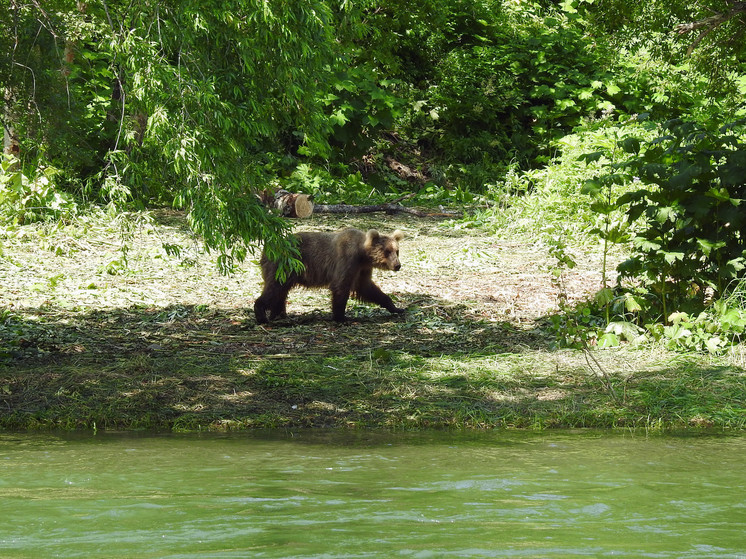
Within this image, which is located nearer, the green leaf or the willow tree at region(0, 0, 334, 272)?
the willow tree at region(0, 0, 334, 272)

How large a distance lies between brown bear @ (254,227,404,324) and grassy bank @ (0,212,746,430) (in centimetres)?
24

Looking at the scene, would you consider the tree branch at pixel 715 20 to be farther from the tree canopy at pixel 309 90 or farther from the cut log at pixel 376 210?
the cut log at pixel 376 210

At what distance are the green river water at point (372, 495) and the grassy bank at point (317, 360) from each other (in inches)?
21.2

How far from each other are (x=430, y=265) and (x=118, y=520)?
861 cm

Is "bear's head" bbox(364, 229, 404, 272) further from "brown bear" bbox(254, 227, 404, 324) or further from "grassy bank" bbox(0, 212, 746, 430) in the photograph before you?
"grassy bank" bbox(0, 212, 746, 430)

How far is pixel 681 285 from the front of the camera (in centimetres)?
849

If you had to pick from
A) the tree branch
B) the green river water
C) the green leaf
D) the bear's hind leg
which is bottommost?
the green river water

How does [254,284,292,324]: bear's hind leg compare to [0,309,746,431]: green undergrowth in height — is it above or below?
above

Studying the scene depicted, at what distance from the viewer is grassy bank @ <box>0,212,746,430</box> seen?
6973 millimetres

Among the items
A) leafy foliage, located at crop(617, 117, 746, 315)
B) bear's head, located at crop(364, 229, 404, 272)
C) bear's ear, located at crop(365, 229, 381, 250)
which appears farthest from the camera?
bear's head, located at crop(364, 229, 404, 272)

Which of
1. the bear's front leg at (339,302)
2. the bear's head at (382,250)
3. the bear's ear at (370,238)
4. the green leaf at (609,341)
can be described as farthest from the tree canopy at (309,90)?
the green leaf at (609,341)

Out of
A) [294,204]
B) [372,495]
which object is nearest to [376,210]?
[294,204]

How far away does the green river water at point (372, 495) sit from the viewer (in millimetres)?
3809

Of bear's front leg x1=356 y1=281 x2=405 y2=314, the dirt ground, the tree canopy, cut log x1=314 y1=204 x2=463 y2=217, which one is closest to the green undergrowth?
bear's front leg x1=356 y1=281 x2=405 y2=314
